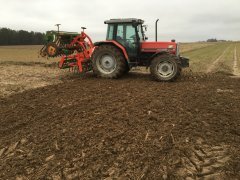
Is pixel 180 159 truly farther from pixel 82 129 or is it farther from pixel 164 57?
pixel 164 57

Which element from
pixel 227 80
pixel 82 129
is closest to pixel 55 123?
pixel 82 129

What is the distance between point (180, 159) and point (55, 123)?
2.96m

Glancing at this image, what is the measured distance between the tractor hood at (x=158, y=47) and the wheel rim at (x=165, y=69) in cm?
62

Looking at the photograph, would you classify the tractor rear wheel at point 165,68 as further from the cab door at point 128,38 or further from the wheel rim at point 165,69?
the cab door at point 128,38

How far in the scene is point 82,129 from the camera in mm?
6234

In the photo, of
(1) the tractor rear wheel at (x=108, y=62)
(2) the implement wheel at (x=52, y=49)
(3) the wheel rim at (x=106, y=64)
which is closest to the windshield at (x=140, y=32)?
(1) the tractor rear wheel at (x=108, y=62)

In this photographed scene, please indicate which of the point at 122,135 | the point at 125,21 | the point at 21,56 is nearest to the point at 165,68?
the point at 125,21

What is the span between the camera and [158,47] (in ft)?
39.5

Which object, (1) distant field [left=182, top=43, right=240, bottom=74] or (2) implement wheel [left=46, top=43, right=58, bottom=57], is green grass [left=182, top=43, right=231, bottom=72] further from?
(2) implement wheel [left=46, top=43, right=58, bottom=57]

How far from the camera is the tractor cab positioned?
11.9 m

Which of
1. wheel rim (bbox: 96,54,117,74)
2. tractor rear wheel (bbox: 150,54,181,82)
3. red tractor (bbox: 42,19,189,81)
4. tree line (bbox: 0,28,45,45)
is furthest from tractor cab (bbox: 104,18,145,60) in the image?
tree line (bbox: 0,28,45,45)

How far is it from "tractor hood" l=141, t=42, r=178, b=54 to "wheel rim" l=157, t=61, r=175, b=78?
62 cm

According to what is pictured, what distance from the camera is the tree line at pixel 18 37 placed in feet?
243

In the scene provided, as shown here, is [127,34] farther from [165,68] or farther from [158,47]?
[165,68]
